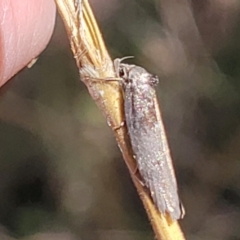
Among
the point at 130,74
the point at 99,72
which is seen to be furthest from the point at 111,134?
the point at 99,72

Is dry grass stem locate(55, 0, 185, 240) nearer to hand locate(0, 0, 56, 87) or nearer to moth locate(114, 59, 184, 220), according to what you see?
moth locate(114, 59, 184, 220)

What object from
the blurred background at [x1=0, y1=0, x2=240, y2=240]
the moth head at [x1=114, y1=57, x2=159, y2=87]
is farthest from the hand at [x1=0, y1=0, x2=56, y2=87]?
the blurred background at [x1=0, y1=0, x2=240, y2=240]

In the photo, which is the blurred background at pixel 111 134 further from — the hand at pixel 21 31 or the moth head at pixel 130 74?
the moth head at pixel 130 74

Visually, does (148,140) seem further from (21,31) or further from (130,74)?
(21,31)

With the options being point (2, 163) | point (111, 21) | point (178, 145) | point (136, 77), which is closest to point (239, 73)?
point (178, 145)

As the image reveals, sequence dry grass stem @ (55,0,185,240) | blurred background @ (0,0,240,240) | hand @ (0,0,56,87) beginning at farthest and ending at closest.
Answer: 1. blurred background @ (0,0,240,240)
2. hand @ (0,0,56,87)
3. dry grass stem @ (55,0,185,240)

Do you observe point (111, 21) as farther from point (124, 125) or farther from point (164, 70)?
point (124, 125)

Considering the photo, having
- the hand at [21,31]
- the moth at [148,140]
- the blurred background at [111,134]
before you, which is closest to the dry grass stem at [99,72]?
the moth at [148,140]
